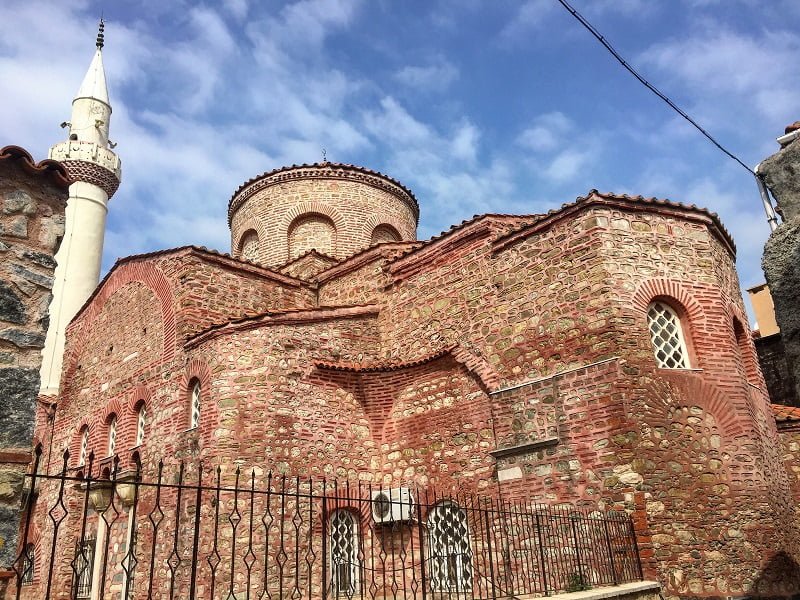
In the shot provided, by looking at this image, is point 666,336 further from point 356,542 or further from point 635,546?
point 356,542

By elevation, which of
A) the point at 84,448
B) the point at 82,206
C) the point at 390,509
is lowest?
the point at 390,509

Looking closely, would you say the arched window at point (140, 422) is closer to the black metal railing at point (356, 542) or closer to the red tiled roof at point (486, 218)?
the black metal railing at point (356, 542)

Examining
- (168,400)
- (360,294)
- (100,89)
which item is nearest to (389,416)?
(360,294)

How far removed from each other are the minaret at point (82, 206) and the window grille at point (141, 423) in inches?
283

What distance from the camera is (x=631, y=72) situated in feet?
23.6

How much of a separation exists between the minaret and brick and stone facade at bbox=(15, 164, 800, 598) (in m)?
6.30

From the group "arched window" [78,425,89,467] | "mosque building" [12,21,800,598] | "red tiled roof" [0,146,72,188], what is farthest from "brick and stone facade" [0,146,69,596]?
"arched window" [78,425,89,467]

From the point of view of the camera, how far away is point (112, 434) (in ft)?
43.0

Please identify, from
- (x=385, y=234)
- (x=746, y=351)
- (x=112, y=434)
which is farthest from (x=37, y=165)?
(x=385, y=234)

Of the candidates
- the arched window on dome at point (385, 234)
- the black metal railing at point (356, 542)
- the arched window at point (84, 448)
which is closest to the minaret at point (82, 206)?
the arched window at point (84, 448)

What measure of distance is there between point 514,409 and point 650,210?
3.30 metres

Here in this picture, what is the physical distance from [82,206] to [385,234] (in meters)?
9.67

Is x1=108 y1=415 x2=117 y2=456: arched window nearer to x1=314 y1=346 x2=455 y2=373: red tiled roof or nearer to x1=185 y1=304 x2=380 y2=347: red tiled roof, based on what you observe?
x1=185 y1=304 x2=380 y2=347: red tiled roof

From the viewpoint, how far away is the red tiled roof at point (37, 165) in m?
3.62
